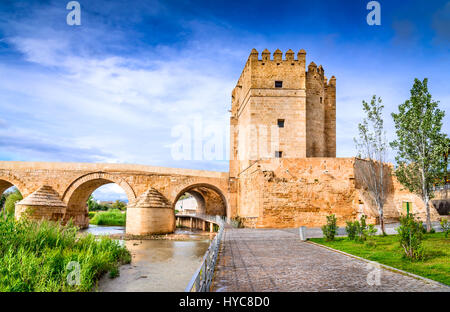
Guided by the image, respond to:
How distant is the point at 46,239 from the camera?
1111cm

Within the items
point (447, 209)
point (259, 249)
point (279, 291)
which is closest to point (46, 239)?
point (259, 249)

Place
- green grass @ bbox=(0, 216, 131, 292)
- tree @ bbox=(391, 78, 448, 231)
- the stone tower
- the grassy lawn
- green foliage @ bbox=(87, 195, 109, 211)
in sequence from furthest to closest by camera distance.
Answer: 1. green foliage @ bbox=(87, 195, 109, 211)
2. the stone tower
3. tree @ bbox=(391, 78, 448, 231)
4. green grass @ bbox=(0, 216, 131, 292)
5. the grassy lawn

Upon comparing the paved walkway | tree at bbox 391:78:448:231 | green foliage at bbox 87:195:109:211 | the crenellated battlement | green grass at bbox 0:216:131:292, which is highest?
the crenellated battlement

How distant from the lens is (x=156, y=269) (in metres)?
12.3

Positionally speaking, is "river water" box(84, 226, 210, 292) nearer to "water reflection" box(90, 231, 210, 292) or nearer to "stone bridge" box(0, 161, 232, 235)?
"water reflection" box(90, 231, 210, 292)

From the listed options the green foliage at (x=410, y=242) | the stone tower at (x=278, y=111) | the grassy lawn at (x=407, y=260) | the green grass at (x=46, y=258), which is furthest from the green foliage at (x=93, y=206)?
the green foliage at (x=410, y=242)

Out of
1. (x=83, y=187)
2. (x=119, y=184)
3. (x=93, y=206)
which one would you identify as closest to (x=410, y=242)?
(x=119, y=184)

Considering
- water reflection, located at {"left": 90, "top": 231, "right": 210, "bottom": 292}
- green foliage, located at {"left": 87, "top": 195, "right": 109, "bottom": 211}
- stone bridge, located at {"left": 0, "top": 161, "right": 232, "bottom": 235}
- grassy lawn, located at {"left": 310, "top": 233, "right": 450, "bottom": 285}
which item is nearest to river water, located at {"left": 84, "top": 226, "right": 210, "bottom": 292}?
water reflection, located at {"left": 90, "top": 231, "right": 210, "bottom": 292}

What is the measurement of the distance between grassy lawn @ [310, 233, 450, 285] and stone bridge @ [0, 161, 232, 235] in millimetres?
14841

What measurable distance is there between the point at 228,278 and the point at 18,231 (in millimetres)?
8071

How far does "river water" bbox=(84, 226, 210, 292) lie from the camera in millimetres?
9609

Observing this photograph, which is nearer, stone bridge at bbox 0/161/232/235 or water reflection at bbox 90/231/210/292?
water reflection at bbox 90/231/210/292

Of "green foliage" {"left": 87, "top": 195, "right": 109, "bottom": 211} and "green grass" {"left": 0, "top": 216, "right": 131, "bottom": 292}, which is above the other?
"green grass" {"left": 0, "top": 216, "right": 131, "bottom": 292}

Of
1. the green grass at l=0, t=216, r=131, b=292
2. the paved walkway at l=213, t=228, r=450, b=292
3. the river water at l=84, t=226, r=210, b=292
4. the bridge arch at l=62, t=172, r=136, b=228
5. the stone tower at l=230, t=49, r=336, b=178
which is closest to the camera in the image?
the paved walkway at l=213, t=228, r=450, b=292
